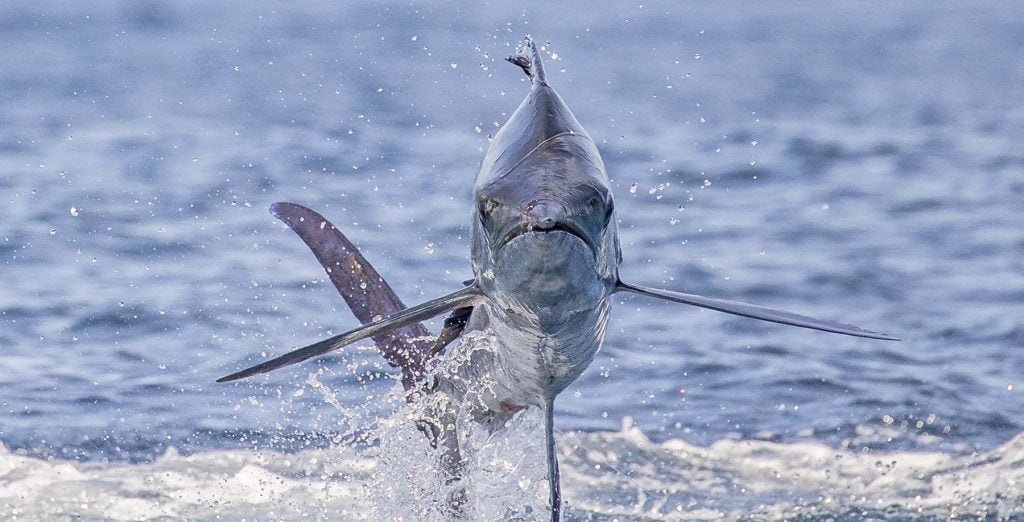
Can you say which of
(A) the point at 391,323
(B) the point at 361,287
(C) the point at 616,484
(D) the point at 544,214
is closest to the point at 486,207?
(D) the point at 544,214

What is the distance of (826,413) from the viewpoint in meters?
A: 7.20

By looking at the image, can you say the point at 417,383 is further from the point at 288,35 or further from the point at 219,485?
the point at 288,35

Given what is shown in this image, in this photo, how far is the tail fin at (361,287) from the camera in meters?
4.94

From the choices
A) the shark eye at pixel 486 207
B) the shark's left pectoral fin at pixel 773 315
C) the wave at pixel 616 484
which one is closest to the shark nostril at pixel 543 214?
the shark eye at pixel 486 207

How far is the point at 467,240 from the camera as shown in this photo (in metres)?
9.47

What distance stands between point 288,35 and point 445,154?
5.27 m

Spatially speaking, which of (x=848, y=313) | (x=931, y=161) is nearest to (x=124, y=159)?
(x=848, y=313)

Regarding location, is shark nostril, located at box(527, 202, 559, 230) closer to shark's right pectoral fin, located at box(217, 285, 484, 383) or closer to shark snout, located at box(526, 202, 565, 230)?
shark snout, located at box(526, 202, 565, 230)

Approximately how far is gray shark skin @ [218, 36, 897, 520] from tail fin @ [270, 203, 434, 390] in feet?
2.05

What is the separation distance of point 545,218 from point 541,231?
0.03 meters

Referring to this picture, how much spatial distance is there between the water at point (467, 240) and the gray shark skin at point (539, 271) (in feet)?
4.65

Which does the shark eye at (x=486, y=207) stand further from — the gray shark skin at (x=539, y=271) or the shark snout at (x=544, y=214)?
the shark snout at (x=544, y=214)

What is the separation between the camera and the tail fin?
494 centimetres

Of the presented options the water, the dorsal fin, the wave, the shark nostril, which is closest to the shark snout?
the shark nostril
